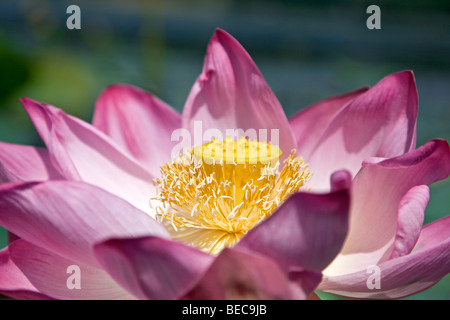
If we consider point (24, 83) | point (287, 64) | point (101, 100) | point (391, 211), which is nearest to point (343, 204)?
point (391, 211)

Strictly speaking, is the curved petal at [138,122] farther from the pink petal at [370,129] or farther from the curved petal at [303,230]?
the curved petal at [303,230]

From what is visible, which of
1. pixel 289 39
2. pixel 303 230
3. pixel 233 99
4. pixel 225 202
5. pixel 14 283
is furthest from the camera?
pixel 289 39

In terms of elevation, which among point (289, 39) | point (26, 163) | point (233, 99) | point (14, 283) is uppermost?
point (289, 39)

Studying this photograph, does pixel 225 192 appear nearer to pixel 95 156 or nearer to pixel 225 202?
pixel 225 202

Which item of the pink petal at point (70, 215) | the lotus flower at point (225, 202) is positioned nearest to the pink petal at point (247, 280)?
the lotus flower at point (225, 202)

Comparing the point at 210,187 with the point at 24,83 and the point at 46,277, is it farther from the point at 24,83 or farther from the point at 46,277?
the point at 24,83
